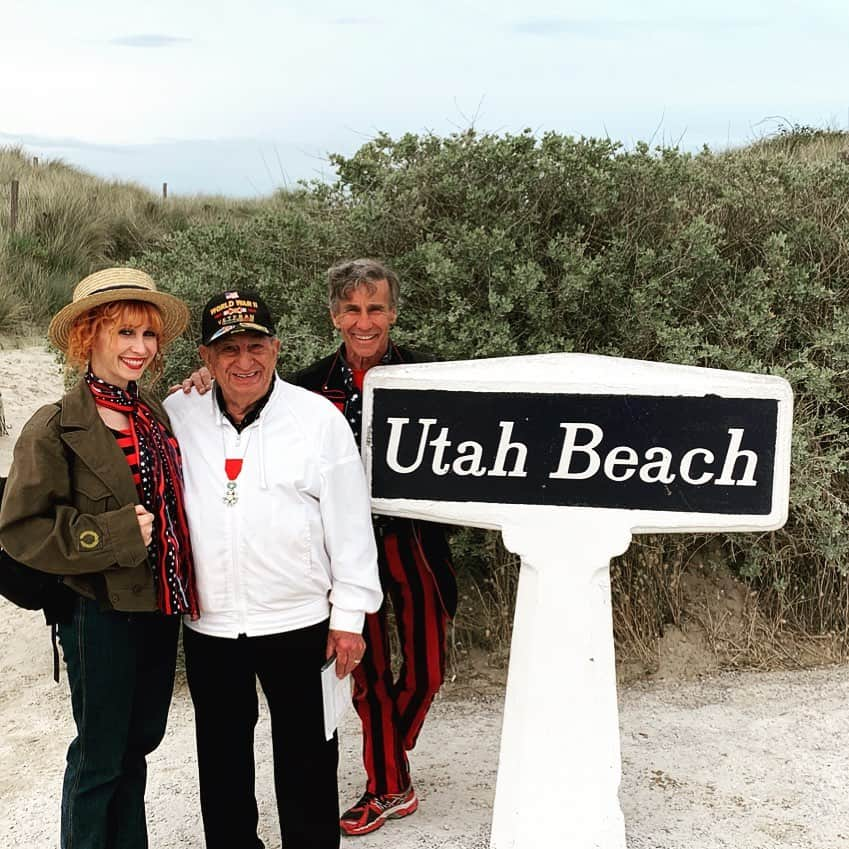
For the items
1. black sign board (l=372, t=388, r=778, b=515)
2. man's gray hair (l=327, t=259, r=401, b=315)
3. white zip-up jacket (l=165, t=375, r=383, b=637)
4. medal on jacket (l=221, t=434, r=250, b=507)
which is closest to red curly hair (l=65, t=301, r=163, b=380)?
white zip-up jacket (l=165, t=375, r=383, b=637)

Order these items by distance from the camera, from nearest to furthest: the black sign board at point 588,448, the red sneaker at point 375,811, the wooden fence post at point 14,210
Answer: the black sign board at point 588,448
the red sneaker at point 375,811
the wooden fence post at point 14,210

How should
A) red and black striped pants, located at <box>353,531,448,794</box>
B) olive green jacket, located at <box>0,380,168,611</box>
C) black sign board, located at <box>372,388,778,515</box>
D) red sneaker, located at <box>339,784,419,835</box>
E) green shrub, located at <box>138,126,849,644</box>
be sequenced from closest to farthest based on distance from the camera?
olive green jacket, located at <box>0,380,168,611</box> < black sign board, located at <box>372,388,778,515</box> < red and black striped pants, located at <box>353,531,448,794</box> < red sneaker, located at <box>339,784,419,835</box> < green shrub, located at <box>138,126,849,644</box>

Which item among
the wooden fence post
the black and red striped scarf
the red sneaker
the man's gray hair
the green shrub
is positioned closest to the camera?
the black and red striped scarf

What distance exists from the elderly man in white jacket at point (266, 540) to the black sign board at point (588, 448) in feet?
0.87

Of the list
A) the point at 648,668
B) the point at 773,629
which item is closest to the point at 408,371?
the point at 648,668

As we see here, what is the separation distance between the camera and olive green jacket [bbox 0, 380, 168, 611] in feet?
8.22

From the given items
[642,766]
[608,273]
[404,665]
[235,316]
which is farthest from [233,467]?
[608,273]

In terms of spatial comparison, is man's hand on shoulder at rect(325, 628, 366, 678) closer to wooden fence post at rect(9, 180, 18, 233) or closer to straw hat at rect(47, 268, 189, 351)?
straw hat at rect(47, 268, 189, 351)

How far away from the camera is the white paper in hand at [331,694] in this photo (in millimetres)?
2809

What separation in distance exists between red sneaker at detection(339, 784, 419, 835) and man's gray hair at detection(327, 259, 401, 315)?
1.73 meters

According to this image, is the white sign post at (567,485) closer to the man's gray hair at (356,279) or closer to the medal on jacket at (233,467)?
the man's gray hair at (356,279)

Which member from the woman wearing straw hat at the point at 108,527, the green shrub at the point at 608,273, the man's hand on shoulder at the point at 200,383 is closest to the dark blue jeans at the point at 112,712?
the woman wearing straw hat at the point at 108,527

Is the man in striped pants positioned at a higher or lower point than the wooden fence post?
lower

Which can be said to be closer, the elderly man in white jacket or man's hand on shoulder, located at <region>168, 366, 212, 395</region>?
the elderly man in white jacket
